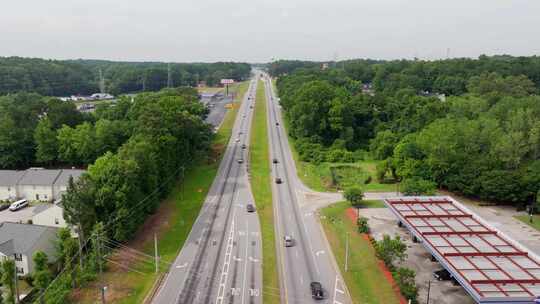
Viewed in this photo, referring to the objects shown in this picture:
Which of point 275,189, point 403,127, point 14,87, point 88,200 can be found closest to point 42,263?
point 88,200

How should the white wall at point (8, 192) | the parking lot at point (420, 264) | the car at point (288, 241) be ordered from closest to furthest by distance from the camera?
1. the parking lot at point (420, 264)
2. the car at point (288, 241)
3. the white wall at point (8, 192)

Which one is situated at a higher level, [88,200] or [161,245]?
[88,200]

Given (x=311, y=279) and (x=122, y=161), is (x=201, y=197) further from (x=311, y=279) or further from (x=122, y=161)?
(x=311, y=279)

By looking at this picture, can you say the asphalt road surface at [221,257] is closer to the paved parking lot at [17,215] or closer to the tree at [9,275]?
the tree at [9,275]

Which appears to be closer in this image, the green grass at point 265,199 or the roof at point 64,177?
the green grass at point 265,199

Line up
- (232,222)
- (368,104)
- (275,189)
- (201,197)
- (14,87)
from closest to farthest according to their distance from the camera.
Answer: (232,222) → (201,197) → (275,189) → (368,104) → (14,87)

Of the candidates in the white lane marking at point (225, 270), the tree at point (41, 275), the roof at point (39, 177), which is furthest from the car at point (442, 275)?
the roof at point (39, 177)

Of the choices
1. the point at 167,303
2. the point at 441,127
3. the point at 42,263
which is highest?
the point at 441,127

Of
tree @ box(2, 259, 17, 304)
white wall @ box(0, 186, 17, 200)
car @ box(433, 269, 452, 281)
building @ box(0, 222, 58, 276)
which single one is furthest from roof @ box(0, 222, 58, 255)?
car @ box(433, 269, 452, 281)
